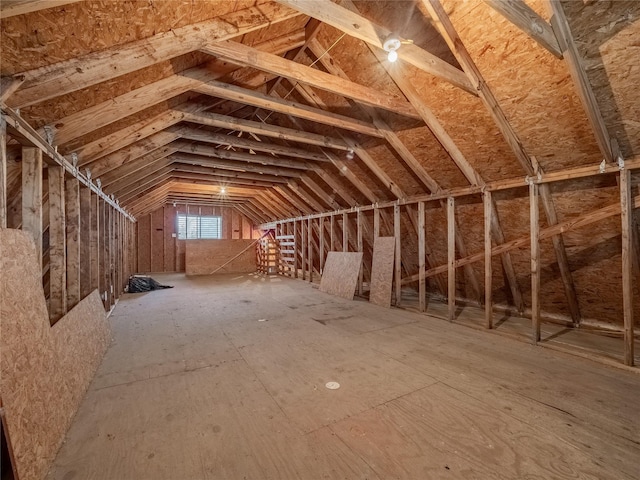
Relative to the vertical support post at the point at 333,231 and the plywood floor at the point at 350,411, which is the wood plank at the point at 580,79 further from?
the vertical support post at the point at 333,231

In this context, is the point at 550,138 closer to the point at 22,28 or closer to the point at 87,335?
the point at 22,28

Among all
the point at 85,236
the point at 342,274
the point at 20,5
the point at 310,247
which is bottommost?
the point at 342,274

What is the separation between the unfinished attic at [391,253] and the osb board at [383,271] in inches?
3.9

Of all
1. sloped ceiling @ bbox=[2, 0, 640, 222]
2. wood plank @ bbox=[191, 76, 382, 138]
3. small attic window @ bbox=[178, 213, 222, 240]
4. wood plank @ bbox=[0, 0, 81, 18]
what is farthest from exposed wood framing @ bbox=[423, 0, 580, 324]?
small attic window @ bbox=[178, 213, 222, 240]

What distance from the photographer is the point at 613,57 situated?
1.99m

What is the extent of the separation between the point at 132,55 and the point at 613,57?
3.46 m

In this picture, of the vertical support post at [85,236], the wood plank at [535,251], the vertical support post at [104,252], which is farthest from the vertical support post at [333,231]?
the vertical support post at [85,236]

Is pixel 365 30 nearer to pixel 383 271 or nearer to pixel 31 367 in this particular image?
pixel 31 367

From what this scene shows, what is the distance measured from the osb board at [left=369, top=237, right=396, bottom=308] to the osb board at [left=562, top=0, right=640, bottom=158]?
3.01 metres

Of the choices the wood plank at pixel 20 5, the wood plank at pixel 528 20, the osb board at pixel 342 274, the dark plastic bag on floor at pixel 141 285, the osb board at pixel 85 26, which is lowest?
the dark plastic bag on floor at pixel 141 285

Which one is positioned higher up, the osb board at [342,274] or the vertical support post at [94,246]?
the vertical support post at [94,246]

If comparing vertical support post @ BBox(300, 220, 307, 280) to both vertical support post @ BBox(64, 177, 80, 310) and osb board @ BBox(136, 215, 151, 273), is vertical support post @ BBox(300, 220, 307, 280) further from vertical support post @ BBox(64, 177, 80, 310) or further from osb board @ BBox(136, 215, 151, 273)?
osb board @ BBox(136, 215, 151, 273)

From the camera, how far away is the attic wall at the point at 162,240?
34.2ft

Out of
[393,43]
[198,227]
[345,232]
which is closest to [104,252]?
[345,232]
